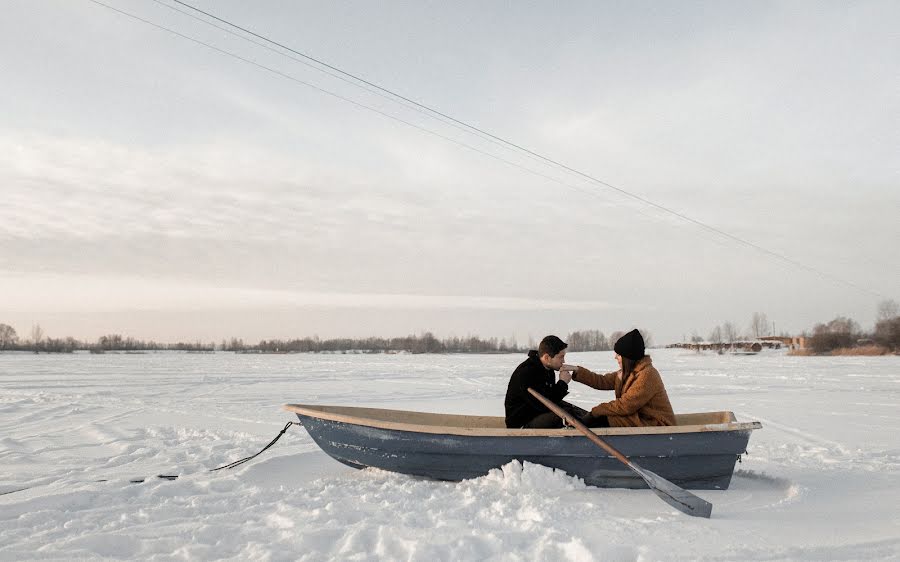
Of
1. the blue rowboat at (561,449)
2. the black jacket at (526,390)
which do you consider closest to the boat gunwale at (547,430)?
the blue rowboat at (561,449)

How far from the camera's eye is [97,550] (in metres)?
3.74

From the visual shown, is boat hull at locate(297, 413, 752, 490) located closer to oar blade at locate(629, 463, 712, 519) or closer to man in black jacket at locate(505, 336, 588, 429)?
oar blade at locate(629, 463, 712, 519)

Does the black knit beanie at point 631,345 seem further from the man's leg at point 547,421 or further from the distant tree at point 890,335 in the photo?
the distant tree at point 890,335

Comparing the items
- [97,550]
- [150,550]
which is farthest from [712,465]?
[97,550]

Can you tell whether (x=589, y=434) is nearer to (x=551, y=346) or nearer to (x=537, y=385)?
(x=537, y=385)

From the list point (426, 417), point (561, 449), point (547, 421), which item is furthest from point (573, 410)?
point (426, 417)

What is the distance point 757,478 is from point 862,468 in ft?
4.07

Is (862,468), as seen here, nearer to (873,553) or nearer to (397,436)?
(873,553)

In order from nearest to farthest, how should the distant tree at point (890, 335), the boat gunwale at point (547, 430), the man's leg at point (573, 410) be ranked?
the boat gunwale at point (547, 430) < the man's leg at point (573, 410) < the distant tree at point (890, 335)

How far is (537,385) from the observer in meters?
5.67

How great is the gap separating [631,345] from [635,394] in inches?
16.8

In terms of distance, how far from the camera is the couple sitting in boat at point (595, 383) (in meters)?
5.27

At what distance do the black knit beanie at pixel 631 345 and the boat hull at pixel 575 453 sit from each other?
0.71 metres

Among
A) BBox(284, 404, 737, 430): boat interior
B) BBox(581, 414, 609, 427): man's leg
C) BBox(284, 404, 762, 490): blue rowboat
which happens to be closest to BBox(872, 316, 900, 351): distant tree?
BBox(284, 404, 737, 430): boat interior
